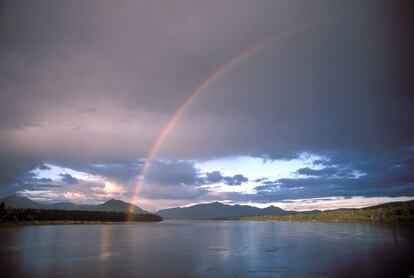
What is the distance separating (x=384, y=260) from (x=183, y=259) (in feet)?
108

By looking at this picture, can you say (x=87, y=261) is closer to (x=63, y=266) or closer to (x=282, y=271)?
(x=63, y=266)

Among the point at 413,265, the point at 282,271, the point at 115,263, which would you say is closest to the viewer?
the point at 282,271

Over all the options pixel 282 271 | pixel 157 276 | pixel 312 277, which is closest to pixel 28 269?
pixel 157 276

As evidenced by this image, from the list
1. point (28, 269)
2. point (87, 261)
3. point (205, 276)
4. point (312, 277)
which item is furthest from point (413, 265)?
point (28, 269)

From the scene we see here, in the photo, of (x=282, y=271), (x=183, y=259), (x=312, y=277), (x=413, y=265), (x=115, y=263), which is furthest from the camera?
(x=183, y=259)

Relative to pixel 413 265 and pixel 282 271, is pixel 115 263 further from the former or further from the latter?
pixel 413 265

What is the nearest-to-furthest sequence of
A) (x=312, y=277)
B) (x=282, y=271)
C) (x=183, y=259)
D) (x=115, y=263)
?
1. (x=312, y=277)
2. (x=282, y=271)
3. (x=115, y=263)
4. (x=183, y=259)

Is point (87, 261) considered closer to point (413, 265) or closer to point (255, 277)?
point (255, 277)

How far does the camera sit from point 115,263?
54.1 metres

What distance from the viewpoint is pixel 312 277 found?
4244 cm

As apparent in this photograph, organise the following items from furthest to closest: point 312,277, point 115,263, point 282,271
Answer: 1. point 115,263
2. point 282,271
3. point 312,277

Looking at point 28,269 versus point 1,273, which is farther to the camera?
point 28,269

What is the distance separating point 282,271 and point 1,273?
36.4 meters

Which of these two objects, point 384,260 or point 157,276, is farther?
point 384,260
